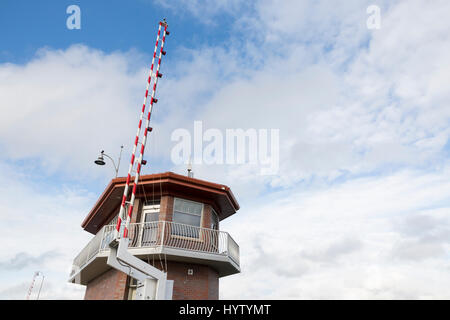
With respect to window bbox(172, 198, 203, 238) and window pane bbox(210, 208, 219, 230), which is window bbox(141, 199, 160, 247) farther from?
window pane bbox(210, 208, 219, 230)

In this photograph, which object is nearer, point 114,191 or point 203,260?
point 203,260

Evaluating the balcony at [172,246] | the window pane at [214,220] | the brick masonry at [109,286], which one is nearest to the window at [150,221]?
the balcony at [172,246]

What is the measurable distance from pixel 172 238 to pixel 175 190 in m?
2.36

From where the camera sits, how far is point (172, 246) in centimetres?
1289

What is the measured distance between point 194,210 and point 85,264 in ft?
19.0

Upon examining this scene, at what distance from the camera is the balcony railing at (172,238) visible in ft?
44.2

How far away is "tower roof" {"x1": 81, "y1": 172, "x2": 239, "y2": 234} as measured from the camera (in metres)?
14.4

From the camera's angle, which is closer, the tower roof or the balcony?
the balcony

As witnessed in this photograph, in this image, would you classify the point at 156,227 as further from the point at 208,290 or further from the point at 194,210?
the point at 208,290

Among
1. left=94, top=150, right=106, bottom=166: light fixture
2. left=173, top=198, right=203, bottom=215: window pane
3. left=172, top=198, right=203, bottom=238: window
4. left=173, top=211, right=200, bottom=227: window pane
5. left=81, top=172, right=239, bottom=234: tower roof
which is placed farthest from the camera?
left=94, top=150, right=106, bottom=166: light fixture

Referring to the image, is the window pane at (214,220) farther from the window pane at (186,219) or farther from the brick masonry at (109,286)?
the brick masonry at (109,286)

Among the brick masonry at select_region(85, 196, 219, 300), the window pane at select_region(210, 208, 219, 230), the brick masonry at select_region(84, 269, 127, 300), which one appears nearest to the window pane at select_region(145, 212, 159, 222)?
the brick masonry at select_region(85, 196, 219, 300)
